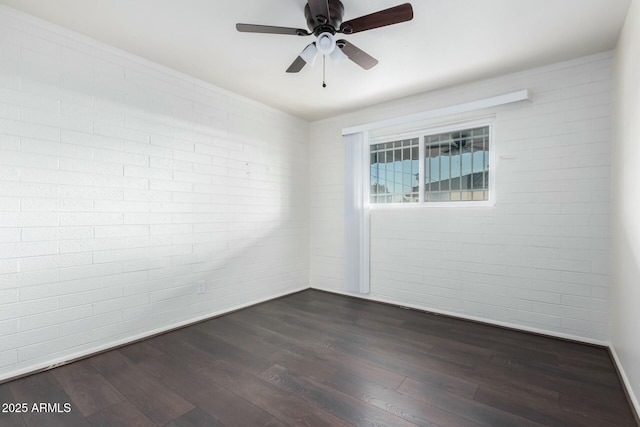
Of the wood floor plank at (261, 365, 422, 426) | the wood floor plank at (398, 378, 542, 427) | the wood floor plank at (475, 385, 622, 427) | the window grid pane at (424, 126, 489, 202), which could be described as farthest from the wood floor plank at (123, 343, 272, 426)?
the window grid pane at (424, 126, 489, 202)

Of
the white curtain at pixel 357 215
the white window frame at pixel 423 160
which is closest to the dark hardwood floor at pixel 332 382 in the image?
the white curtain at pixel 357 215

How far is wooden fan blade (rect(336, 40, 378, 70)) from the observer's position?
218cm

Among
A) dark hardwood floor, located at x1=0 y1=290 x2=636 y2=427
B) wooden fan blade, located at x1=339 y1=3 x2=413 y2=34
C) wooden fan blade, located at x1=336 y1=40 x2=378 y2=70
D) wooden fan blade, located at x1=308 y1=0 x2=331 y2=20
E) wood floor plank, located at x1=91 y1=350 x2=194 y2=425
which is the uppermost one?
wooden fan blade, located at x1=308 y1=0 x2=331 y2=20

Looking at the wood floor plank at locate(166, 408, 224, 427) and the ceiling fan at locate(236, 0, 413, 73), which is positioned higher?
the ceiling fan at locate(236, 0, 413, 73)

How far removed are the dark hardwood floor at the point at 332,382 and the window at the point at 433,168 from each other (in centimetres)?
155

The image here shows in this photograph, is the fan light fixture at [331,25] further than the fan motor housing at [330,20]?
No

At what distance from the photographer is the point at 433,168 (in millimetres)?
3775

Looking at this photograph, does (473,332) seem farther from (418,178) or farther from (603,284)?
(418,178)

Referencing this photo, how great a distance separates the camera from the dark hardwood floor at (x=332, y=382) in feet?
5.89

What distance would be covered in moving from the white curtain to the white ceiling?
100cm

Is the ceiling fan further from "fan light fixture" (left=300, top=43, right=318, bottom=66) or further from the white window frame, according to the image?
the white window frame

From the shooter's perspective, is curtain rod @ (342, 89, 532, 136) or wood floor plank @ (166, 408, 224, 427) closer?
wood floor plank @ (166, 408, 224, 427)

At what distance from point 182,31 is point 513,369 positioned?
372cm

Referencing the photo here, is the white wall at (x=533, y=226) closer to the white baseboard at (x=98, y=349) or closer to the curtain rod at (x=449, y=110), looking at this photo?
the curtain rod at (x=449, y=110)
